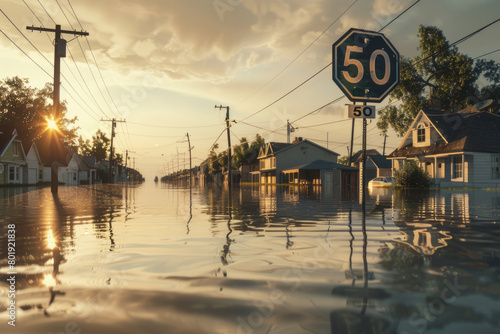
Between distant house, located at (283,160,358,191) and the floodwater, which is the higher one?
distant house, located at (283,160,358,191)

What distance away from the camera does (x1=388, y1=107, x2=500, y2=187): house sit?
36125 mm

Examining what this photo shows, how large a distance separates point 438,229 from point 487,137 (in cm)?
3445

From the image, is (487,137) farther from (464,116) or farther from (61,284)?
(61,284)

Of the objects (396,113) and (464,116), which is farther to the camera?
(396,113)

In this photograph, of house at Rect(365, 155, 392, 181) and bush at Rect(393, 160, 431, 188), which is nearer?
bush at Rect(393, 160, 431, 188)

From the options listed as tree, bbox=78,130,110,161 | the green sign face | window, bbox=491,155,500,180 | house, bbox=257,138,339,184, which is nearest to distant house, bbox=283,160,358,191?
house, bbox=257,138,339,184

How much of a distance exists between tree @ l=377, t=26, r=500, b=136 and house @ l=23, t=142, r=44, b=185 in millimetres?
47041

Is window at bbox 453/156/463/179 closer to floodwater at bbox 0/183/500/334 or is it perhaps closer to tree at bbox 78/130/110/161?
floodwater at bbox 0/183/500/334

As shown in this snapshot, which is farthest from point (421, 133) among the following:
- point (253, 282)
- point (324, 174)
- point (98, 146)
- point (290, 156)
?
point (98, 146)

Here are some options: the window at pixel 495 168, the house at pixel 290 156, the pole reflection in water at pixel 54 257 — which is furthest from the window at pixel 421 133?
the pole reflection in water at pixel 54 257

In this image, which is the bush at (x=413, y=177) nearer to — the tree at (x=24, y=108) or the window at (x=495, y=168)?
the window at (x=495, y=168)

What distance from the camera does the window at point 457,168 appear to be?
123 ft

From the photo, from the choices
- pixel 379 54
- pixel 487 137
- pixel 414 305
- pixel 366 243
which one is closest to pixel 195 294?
pixel 414 305

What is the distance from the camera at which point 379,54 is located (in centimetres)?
1050
